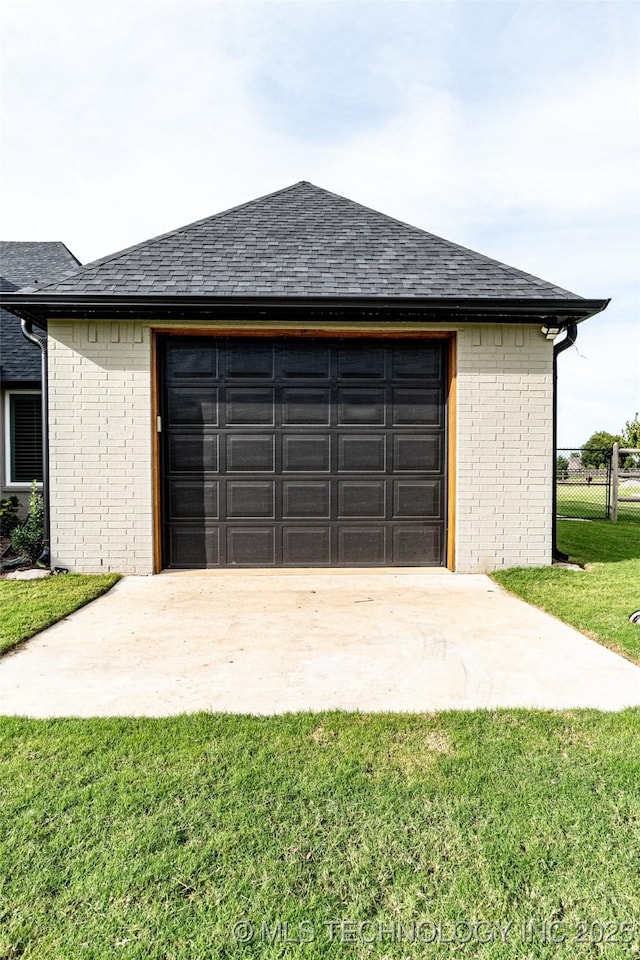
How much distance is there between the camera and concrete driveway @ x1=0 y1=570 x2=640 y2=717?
9.20 ft

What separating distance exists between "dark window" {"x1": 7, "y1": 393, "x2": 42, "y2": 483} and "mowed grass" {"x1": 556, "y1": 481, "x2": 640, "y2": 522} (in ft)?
37.2

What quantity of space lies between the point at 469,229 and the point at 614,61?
19.3 ft

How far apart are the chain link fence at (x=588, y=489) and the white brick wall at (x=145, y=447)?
16.4 ft

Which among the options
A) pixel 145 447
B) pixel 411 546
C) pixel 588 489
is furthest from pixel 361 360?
pixel 588 489

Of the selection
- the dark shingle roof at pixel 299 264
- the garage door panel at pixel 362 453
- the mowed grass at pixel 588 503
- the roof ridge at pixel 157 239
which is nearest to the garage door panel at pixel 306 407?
the garage door panel at pixel 362 453

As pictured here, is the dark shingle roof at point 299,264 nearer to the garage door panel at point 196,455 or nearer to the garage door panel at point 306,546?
the garage door panel at point 196,455

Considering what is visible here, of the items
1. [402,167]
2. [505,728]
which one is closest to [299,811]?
[505,728]

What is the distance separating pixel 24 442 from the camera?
A: 8.75m

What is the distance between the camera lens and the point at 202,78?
7559mm

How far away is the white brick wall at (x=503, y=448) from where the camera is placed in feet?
19.7

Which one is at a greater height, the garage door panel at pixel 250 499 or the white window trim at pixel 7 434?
the white window trim at pixel 7 434

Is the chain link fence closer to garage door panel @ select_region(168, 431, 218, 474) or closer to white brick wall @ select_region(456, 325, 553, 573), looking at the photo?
white brick wall @ select_region(456, 325, 553, 573)

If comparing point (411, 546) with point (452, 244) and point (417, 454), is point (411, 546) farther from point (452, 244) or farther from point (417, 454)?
point (452, 244)

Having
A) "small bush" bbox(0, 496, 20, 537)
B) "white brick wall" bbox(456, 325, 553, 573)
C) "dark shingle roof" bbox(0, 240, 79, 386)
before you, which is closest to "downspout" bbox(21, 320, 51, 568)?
"small bush" bbox(0, 496, 20, 537)
